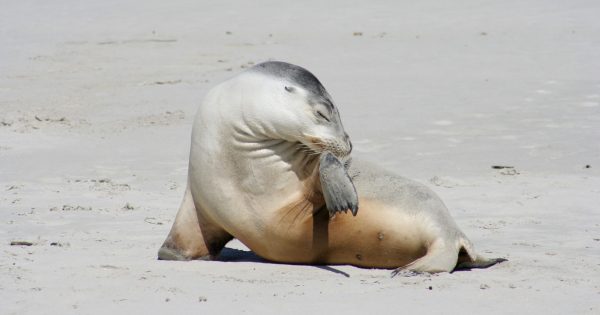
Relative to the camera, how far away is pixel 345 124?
11.2 meters

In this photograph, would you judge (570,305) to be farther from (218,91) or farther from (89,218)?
(89,218)

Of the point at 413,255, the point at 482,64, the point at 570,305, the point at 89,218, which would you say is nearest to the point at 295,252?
the point at 413,255

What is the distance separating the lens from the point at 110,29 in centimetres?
1742

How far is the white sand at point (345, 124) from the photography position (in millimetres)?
5070

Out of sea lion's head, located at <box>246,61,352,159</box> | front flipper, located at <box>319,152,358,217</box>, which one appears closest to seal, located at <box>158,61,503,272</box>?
sea lion's head, located at <box>246,61,352,159</box>

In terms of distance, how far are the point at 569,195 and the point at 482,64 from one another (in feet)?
19.2

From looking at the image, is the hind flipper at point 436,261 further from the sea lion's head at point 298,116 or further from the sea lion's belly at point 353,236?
the sea lion's head at point 298,116

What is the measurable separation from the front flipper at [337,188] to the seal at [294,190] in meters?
0.16

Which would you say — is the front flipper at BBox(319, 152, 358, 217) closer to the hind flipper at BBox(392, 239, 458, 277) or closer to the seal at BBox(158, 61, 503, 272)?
the seal at BBox(158, 61, 503, 272)

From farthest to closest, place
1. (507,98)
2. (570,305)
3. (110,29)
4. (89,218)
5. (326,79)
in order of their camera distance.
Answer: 1. (110,29)
2. (326,79)
3. (507,98)
4. (89,218)
5. (570,305)

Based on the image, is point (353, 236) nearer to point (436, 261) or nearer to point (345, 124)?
point (436, 261)

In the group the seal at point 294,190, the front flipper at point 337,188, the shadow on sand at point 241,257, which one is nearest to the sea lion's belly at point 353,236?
the seal at point 294,190

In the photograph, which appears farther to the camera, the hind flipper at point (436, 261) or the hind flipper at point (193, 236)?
the hind flipper at point (193, 236)

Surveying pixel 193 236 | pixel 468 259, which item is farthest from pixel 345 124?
pixel 468 259
